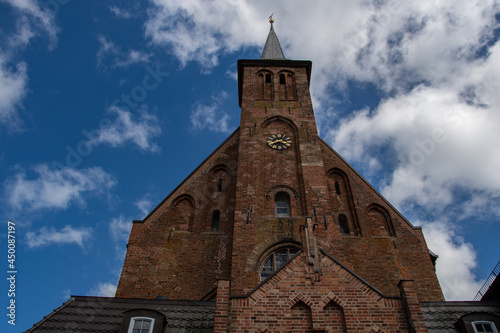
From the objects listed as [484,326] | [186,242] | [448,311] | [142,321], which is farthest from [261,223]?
[484,326]

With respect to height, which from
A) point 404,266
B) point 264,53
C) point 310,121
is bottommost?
point 404,266

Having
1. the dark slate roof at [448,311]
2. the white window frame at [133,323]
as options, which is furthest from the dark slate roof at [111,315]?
the dark slate roof at [448,311]

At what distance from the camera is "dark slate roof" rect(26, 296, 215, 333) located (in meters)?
11.6

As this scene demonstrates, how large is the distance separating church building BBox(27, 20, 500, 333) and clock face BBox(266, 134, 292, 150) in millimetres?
87

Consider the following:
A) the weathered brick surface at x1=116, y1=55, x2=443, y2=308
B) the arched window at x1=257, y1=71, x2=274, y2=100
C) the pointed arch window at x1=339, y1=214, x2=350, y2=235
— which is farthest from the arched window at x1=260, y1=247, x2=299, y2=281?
the arched window at x1=257, y1=71, x2=274, y2=100

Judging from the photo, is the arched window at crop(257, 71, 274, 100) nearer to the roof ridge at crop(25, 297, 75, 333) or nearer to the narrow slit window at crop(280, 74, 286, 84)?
the narrow slit window at crop(280, 74, 286, 84)

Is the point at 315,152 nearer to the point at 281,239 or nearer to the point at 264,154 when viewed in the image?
the point at 264,154

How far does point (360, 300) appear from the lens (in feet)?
35.3

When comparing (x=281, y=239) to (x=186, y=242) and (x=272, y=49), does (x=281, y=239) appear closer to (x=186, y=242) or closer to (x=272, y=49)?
(x=186, y=242)

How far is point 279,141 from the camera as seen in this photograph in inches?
845

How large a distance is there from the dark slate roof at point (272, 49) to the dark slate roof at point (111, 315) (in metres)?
21.3

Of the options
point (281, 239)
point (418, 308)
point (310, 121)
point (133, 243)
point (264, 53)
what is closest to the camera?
point (418, 308)

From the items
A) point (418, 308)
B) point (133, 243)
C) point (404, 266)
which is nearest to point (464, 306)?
point (418, 308)

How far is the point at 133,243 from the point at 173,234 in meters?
1.86
